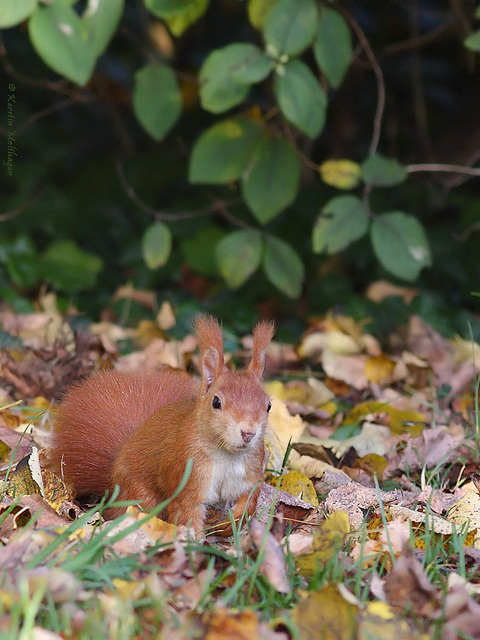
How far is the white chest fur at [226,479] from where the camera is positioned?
5.91 ft

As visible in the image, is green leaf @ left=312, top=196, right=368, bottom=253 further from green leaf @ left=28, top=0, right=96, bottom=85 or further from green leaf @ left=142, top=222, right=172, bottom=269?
green leaf @ left=28, top=0, right=96, bottom=85

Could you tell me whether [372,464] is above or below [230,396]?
below

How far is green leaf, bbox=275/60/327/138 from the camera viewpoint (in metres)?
2.76

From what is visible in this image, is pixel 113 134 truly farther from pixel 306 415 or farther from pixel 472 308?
pixel 306 415

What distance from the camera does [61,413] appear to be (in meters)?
2.11

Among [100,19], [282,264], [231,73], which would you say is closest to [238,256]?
[282,264]

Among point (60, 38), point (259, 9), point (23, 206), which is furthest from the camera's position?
point (23, 206)

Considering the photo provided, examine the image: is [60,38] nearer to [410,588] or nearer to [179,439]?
[179,439]

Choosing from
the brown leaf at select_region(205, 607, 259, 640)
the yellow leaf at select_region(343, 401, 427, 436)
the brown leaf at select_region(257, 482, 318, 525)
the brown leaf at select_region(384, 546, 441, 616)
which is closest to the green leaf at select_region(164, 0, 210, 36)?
the yellow leaf at select_region(343, 401, 427, 436)

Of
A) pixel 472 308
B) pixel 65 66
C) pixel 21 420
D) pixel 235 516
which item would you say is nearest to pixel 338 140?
pixel 472 308

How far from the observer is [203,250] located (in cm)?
399

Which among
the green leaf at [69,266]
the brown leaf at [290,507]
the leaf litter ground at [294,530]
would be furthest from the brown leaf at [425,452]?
the green leaf at [69,266]

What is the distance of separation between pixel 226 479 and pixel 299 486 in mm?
328

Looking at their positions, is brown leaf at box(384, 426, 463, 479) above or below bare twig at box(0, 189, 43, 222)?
above
